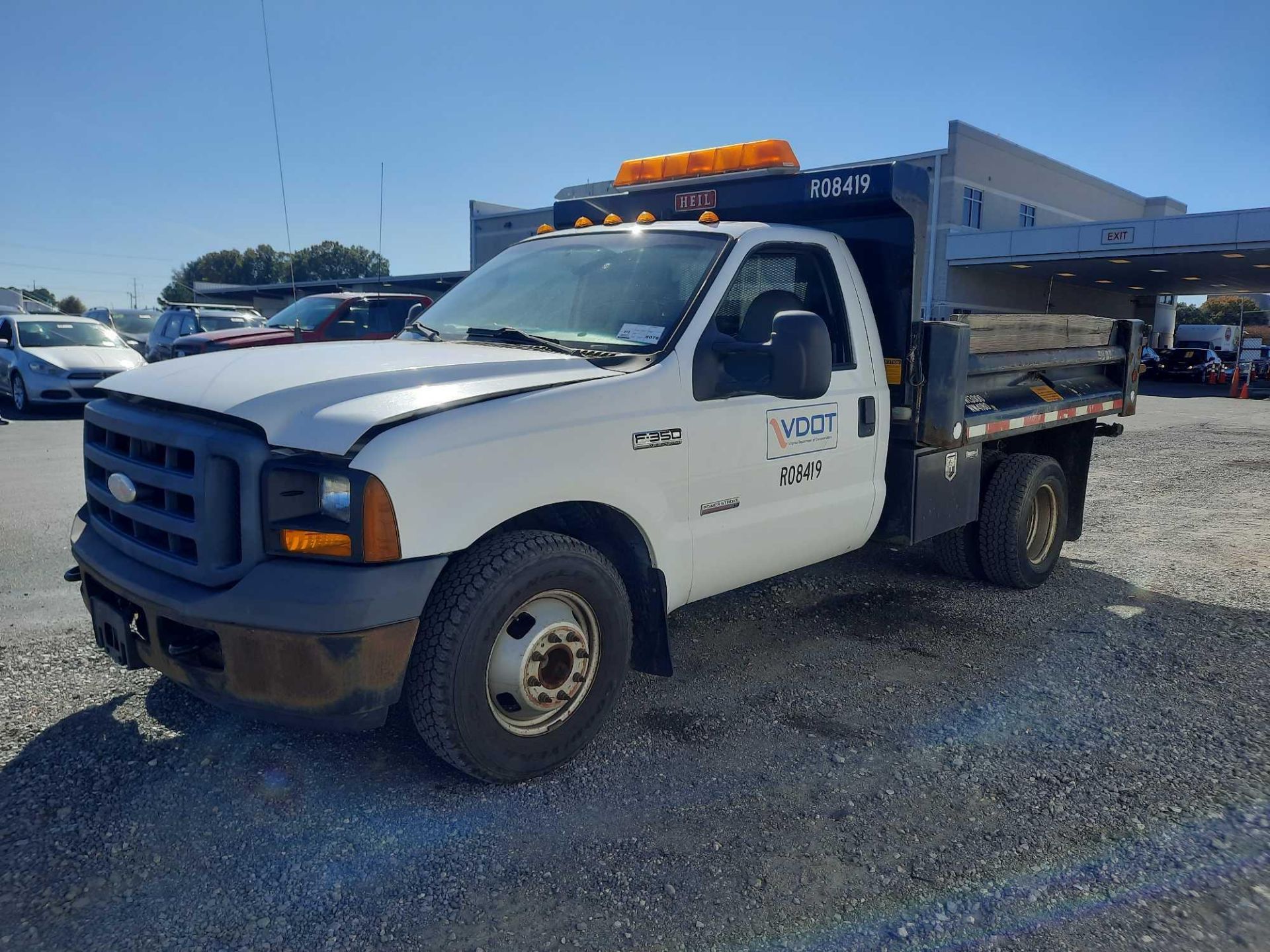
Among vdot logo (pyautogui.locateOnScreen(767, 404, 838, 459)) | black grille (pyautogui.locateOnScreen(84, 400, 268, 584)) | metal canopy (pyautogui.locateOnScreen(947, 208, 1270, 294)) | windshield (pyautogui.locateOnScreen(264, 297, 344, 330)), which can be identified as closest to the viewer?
black grille (pyautogui.locateOnScreen(84, 400, 268, 584))

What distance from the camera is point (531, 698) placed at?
10.6ft

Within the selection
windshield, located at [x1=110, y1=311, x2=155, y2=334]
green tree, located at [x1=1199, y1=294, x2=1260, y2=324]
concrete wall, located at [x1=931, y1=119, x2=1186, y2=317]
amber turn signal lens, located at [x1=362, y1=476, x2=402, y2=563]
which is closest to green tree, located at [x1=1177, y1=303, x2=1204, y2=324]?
green tree, located at [x1=1199, y1=294, x2=1260, y2=324]

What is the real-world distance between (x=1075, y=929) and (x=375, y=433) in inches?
94.8

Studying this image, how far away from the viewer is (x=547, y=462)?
3184 millimetres

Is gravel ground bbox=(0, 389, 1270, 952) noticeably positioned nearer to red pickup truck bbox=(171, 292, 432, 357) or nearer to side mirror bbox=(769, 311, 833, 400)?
side mirror bbox=(769, 311, 833, 400)

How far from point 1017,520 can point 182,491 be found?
455 centimetres

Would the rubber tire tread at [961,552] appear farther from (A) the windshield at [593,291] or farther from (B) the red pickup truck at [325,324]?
(B) the red pickup truck at [325,324]

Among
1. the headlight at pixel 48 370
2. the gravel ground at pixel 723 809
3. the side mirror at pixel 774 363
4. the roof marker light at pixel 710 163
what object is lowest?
the gravel ground at pixel 723 809

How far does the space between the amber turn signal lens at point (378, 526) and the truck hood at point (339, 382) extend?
0.15 metres

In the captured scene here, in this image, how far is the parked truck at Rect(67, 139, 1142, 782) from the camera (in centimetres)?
285

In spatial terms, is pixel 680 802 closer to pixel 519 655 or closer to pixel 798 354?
pixel 519 655

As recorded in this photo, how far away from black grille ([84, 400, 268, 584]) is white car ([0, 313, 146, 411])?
444 inches

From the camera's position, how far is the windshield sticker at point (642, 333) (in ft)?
12.2

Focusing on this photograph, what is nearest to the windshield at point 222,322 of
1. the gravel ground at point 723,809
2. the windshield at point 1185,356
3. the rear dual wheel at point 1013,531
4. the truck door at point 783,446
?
the gravel ground at point 723,809
